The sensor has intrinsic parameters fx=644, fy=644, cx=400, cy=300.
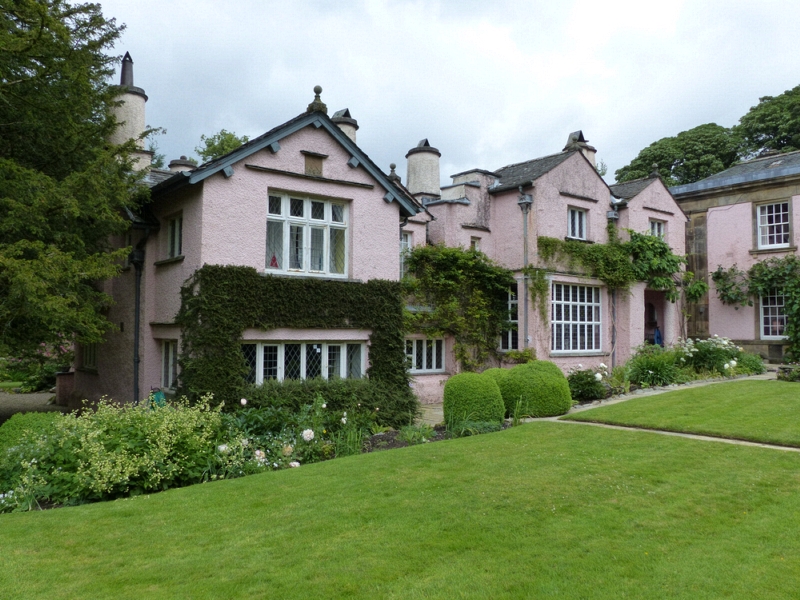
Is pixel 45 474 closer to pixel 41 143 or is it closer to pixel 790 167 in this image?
pixel 41 143

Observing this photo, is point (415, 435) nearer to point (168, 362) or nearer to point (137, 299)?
point (168, 362)

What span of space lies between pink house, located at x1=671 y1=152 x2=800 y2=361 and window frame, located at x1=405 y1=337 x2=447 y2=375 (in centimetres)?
1277

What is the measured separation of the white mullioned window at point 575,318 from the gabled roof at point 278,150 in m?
6.51

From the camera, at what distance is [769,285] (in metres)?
24.0

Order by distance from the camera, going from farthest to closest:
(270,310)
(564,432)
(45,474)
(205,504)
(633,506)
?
(270,310) < (564,432) < (45,474) < (205,504) < (633,506)

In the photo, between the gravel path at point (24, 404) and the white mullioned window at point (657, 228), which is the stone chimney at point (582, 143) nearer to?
the white mullioned window at point (657, 228)

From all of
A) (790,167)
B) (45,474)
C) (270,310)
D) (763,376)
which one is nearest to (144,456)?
(45,474)

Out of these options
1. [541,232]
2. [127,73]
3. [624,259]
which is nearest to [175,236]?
[127,73]

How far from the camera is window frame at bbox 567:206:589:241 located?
68.6 ft

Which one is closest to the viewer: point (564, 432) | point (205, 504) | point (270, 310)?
point (205, 504)

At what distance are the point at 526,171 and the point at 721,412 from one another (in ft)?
34.6

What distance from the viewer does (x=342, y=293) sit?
561 inches

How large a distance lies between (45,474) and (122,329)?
8003mm

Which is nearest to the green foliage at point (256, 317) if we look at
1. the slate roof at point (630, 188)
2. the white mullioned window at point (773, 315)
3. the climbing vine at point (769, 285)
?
the slate roof at point (630, 188)
